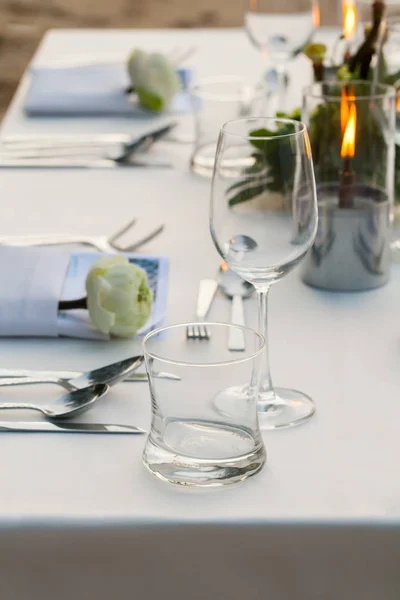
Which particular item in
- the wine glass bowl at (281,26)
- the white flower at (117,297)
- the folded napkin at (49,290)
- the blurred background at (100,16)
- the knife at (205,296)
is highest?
→ the wine glass bowl at (281,26)

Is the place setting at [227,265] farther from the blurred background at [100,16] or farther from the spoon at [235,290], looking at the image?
the blurred background at [100,16]

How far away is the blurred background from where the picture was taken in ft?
12.8

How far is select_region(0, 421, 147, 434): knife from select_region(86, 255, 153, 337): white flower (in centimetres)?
15

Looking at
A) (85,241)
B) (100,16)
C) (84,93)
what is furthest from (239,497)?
(100,16)

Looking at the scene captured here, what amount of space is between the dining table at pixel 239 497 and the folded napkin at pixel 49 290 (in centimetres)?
2

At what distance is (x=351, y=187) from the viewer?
3.45 feet

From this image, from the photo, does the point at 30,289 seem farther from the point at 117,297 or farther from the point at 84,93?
the point at 84,93

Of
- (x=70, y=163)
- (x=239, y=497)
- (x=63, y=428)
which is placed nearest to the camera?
(x=239, y=497)

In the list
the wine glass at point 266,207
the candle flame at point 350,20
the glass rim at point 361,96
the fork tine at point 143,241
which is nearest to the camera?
the wine glass at point 266,207

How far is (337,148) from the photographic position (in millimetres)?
1055

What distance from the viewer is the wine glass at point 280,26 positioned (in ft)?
5.48

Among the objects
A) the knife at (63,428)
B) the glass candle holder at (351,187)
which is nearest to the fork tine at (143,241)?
the glass candle holder at (351,187)

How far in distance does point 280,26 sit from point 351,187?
0.72 m

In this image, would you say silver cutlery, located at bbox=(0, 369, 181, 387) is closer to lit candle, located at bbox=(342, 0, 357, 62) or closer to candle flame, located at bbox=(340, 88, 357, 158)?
candle flame, located at bbox=(340, 88, 357, 158)
